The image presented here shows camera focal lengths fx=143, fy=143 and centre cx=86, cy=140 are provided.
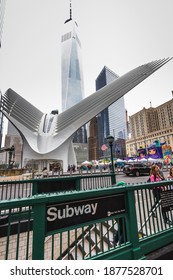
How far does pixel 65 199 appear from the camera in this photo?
6.51 ft

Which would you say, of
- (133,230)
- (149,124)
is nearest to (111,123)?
(149,124)

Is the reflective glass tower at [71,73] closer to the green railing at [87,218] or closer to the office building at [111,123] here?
the office building at [111,123]

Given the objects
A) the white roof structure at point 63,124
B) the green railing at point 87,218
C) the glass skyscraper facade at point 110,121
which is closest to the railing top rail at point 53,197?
the green railing at point 87,218

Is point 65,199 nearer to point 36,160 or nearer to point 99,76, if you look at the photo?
point 36,160

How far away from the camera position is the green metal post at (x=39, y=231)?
5.78ft

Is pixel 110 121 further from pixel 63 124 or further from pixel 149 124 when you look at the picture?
pixel 63 124

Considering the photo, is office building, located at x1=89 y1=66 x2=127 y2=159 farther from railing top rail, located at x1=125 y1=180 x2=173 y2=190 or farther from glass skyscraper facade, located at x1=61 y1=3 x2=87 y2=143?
railing top rail, located at x1=125 y1=180 x2=173 y2=190

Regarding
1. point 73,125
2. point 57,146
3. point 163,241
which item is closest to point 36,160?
point 57,146

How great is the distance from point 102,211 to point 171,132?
322 feet

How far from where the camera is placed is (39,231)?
5.89 feet

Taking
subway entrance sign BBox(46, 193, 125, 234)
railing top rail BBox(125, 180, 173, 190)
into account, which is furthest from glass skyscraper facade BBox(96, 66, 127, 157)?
subway entrance sign BBox(46, 193, 125, 234)

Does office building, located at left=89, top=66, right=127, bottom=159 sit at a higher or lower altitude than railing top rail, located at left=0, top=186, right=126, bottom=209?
higher

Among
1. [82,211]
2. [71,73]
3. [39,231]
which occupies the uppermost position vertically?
[71,73]

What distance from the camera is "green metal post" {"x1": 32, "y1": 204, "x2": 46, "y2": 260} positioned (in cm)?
176
